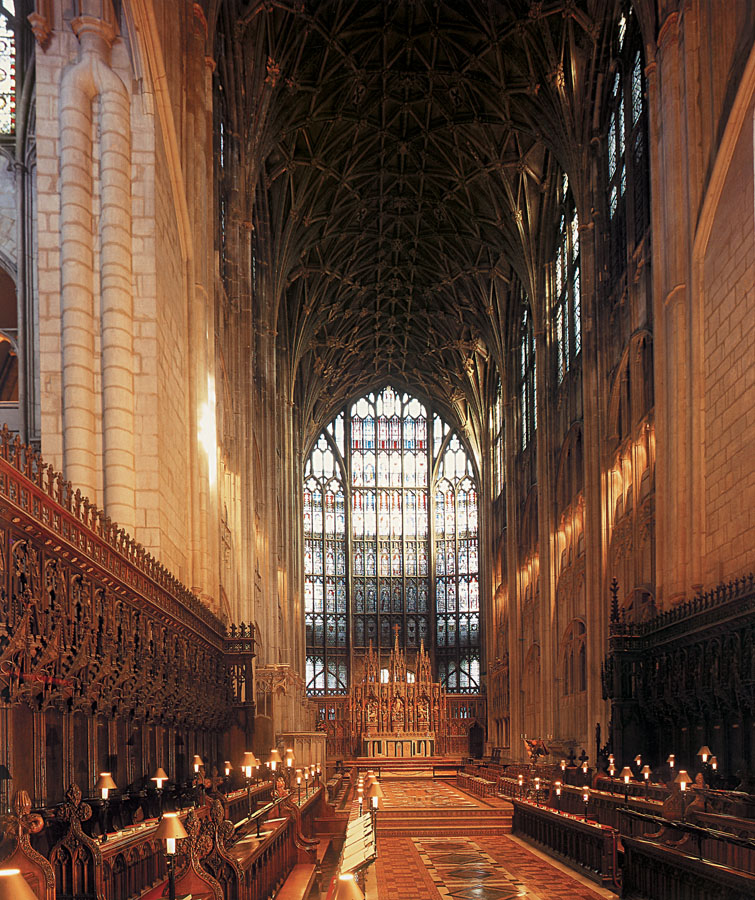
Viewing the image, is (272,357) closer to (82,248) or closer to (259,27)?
(259,27)

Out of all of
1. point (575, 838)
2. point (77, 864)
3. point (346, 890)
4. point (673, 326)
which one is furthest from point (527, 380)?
point (346, 890)

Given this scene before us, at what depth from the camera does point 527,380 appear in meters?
42.9

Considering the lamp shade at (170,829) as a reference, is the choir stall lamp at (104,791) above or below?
below

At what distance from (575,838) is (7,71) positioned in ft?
54.9

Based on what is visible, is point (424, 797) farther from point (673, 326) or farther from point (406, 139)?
point (406, 139)

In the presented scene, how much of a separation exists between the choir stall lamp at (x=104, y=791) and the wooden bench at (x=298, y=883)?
9.14 ft

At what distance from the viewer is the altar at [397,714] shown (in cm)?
4622

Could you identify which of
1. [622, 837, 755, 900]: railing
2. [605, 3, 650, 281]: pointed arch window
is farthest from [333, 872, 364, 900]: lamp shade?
[605, 3, 650, 281]: pointed arch window

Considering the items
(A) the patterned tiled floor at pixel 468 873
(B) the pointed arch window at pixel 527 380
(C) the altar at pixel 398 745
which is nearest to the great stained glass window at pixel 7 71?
(A) the patterned tiled floor at pixel 468 873

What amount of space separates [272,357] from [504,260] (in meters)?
10.9

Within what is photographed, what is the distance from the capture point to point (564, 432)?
34812 mm

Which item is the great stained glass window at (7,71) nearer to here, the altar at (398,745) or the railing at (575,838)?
the railing at (575,838)

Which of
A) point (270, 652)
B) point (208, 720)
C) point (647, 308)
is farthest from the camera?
point (270, 652)

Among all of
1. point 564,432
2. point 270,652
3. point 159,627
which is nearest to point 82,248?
point 159,627
